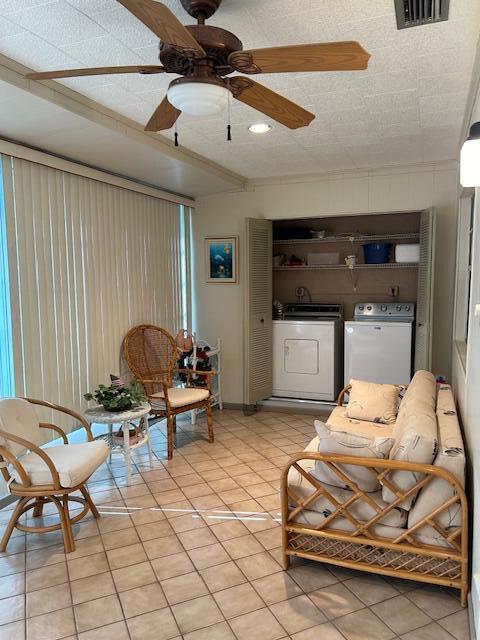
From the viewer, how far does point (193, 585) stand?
7.49 ft

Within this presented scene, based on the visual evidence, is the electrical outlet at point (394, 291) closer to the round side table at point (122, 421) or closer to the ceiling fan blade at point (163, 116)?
the round side table at point (122, 421)

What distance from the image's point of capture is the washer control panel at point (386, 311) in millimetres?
4859

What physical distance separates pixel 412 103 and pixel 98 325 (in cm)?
279

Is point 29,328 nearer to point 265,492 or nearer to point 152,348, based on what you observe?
point 152,348

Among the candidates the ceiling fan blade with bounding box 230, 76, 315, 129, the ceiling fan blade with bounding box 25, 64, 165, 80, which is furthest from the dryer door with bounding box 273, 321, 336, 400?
the ceiling fan blade with bounding box 25, 64, 165, 80

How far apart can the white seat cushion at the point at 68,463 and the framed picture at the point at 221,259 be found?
279 centimetres

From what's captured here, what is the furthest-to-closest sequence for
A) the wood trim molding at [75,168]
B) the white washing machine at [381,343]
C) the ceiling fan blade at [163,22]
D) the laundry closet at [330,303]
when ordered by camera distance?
1. the laundry closet at [330,303]
2. the white washing machine at [381,343]
3. the wood trim molding at [75,168]
4. the ceiling fan blade at [163,22]

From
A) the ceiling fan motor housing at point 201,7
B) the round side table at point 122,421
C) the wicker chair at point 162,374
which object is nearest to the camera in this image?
the ceiling fan motor housing at point 201,7

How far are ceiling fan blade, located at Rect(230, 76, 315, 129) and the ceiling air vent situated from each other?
19.5 inches

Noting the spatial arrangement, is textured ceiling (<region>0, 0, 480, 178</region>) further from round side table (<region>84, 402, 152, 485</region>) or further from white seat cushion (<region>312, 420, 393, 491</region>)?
round side table (<region>84, 402, 152, 485</region>)

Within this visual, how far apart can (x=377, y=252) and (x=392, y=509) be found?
3440 millimetres

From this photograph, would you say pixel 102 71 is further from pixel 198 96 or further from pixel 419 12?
pixel 419 12

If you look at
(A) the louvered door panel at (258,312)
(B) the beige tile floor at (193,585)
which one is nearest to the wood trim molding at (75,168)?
(A) the louvered door panel at (258,312)

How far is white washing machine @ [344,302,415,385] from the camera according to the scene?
4.77 meters
